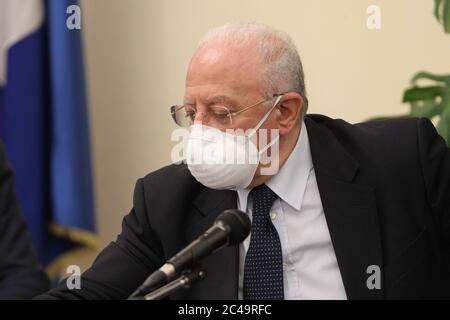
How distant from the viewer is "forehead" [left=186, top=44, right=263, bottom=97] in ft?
5.38

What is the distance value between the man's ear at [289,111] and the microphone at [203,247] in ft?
1.59

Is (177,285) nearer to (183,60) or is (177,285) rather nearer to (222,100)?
(222,100)

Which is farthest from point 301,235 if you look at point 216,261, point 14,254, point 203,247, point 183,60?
point 183,60

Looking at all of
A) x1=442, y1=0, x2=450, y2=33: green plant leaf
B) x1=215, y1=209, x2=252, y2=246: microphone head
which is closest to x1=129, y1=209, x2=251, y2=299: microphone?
x1=215, y1=209, x2=252, y2=246: microphone head

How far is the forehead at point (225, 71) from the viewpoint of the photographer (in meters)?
1.64

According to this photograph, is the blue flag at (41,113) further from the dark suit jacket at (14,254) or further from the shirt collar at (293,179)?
Answer: the shirt collar at (293,179)

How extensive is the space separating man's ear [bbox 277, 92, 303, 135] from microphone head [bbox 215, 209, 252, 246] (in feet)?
1.58

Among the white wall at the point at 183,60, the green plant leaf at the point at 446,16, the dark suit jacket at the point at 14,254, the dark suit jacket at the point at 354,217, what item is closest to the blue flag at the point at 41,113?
the white wall at the point at 183,60

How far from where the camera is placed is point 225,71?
164cm

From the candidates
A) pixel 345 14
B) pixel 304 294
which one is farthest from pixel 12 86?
pixel 304 294

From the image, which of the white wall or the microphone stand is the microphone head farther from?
the white wall

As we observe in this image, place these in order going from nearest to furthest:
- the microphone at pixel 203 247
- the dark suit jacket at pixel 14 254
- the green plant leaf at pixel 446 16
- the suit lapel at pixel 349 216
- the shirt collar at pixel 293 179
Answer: the microphone at pixel 203 247, the suit lapel at pixel 349 216, the shirt collar at pixel 293 179, the dark suit jacket at pixel 14 254, the green plant leaf at pixel 446 16

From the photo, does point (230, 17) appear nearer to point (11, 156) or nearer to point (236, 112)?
point (11, 156)

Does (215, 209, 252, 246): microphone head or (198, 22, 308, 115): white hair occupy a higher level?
(198, 22, 308, 115): white hair
